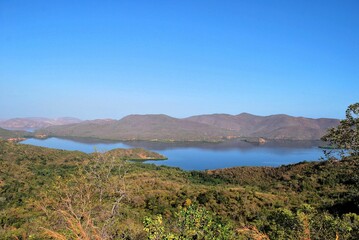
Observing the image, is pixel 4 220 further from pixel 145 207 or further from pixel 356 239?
pixel 356 239

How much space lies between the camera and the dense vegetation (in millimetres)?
5188

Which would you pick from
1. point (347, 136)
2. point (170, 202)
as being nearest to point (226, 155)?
point (170, 202)

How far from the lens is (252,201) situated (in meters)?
20.7

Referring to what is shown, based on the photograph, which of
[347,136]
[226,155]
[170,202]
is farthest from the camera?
[226,155]

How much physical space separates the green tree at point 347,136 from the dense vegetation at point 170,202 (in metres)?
0.26

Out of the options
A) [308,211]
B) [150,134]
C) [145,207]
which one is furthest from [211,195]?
[150,134]

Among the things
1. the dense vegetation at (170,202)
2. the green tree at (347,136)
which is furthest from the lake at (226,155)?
the green tree at (347,136)

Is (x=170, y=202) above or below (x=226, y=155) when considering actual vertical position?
above

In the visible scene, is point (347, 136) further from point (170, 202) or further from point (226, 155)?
point (226, 155)

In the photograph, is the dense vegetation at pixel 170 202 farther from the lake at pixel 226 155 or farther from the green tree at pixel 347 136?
the lake at pixel 226 155

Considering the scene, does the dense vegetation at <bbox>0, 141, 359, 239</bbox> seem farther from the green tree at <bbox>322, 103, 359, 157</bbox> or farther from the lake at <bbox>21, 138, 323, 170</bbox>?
the lake at <bbox>21, 138, 323, 170</bbox>

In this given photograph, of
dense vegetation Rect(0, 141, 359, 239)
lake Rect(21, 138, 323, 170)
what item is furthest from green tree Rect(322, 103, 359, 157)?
lake Rect(21, 138, 323, 170)

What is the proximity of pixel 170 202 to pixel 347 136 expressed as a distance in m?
15.7

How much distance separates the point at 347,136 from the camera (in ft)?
27.6
